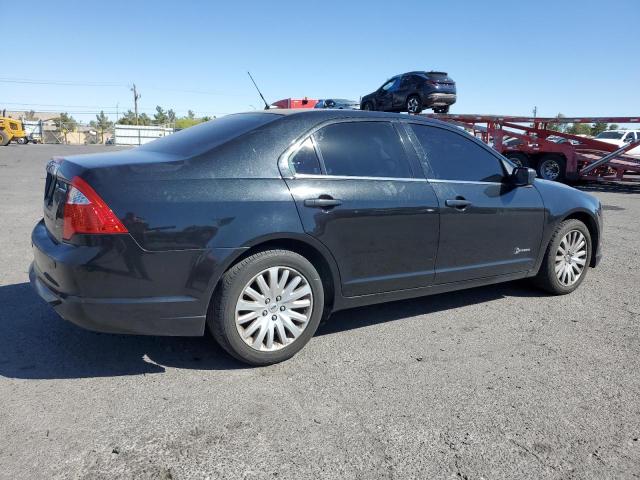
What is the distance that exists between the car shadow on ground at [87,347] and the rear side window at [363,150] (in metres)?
1.22

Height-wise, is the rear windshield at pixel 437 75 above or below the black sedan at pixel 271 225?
above

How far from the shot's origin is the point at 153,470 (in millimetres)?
2295

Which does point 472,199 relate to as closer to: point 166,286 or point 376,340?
point 376,340

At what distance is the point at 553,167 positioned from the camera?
15742mm

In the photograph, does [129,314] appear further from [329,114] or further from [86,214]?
[329,114]

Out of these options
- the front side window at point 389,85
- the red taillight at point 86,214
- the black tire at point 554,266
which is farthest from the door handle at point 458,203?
the front side window at point 389,85

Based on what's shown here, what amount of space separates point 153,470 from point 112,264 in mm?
1121

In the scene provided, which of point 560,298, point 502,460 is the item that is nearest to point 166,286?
point 502,460

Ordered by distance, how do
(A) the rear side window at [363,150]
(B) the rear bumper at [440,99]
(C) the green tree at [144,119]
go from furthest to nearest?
(C) the green tree at [144,119] → (B) the rear bumper at [440,99] → (A) the rear side window at [363,150]

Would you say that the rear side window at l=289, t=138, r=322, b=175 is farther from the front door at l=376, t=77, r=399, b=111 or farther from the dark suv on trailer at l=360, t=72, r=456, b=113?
the front door at l=376, t=77, r=399, b=111

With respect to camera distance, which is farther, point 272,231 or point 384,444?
point 272,231

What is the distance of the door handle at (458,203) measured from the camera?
13.2ft

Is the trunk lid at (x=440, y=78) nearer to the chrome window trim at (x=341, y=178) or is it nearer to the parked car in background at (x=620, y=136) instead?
the parked car in background at (x=620, y=136)

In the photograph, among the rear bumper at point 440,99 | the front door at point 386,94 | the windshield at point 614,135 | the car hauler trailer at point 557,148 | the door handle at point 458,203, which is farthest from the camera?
the windshield at point 614,135
